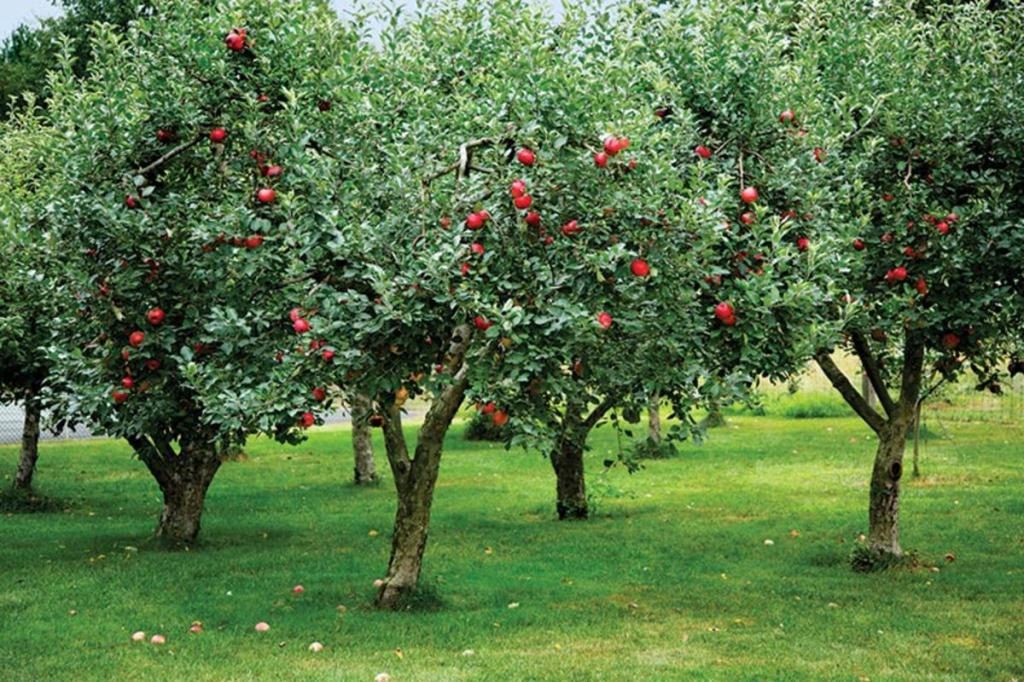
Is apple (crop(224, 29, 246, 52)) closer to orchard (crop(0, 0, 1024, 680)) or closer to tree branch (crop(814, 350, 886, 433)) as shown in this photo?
orchard (crop(0, 0, 1024, 680))

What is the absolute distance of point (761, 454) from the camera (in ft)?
87.5

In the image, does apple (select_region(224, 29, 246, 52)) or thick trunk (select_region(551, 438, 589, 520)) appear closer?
apple (select_region(224, 29, 246, 52))

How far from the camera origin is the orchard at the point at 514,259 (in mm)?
8789

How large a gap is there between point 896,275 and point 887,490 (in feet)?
9.89

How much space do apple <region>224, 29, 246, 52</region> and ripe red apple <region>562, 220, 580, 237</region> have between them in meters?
2.95

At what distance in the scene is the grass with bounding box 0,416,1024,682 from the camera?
9664mm

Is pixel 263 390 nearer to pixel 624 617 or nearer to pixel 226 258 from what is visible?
pixel 226 258

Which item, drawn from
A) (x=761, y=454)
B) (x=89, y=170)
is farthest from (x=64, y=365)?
(x=761, y=454)

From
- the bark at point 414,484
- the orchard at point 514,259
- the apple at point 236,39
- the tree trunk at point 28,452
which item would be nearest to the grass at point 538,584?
the orchard at point 514,259

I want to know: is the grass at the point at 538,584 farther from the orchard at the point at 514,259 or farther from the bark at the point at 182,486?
the bark at the point at 182,486

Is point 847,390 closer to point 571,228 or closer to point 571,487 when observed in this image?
point 571,487

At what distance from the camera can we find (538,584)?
13016 millimetres

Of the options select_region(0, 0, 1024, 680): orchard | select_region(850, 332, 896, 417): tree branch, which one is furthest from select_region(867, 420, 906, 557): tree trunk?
select_region(850, 332, 896, 417): tree branch

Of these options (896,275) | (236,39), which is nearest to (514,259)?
(236,39)
